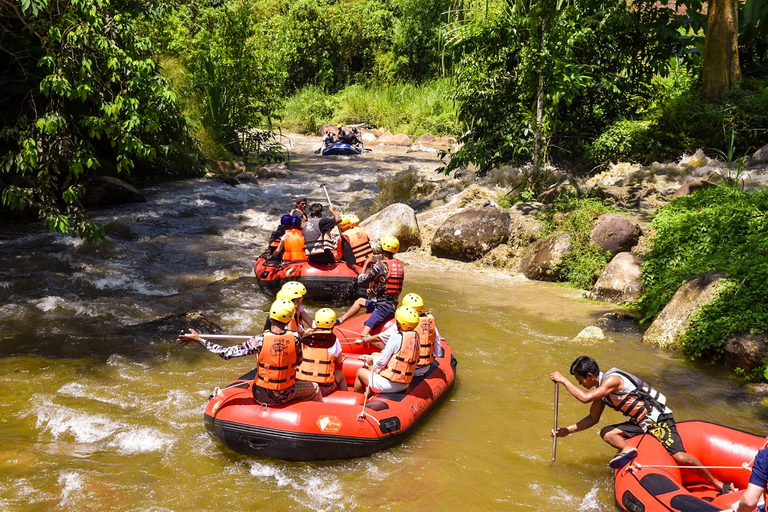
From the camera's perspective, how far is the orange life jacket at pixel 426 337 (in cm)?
600

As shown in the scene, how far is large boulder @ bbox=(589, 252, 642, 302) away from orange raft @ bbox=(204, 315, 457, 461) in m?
4.78

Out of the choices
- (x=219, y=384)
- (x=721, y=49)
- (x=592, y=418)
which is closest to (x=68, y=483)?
(x=219, y=384)

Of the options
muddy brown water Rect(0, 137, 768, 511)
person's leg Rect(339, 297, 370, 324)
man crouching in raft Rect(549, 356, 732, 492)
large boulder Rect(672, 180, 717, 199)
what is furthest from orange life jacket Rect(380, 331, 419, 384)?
large boulder Rect(672, 180, 717, 199)

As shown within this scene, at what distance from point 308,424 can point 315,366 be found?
67 centimetres

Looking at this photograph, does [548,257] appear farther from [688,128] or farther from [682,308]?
[688,128]

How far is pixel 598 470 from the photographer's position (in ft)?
17.4

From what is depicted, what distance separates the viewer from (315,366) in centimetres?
575

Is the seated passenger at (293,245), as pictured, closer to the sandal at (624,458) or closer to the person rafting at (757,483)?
the sandal at (624,458)

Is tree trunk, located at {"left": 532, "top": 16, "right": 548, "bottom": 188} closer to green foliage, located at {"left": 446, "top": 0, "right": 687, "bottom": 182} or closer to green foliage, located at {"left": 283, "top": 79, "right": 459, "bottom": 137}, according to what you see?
green foliage, located at {"left": 446, "top": 0, "right": 687, "bottom": 182}

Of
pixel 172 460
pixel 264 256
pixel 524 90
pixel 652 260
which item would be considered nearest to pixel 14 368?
pixel 172 460

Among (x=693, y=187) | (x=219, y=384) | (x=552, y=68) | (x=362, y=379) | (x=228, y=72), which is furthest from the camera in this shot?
(x=228, y=72)

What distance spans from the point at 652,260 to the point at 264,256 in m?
5.60

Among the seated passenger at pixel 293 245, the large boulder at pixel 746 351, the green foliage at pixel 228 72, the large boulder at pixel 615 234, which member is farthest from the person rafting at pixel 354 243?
the green foliage at pixel 228 72

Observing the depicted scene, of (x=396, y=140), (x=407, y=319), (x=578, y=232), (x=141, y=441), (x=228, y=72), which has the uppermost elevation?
(x=228, y=72)
